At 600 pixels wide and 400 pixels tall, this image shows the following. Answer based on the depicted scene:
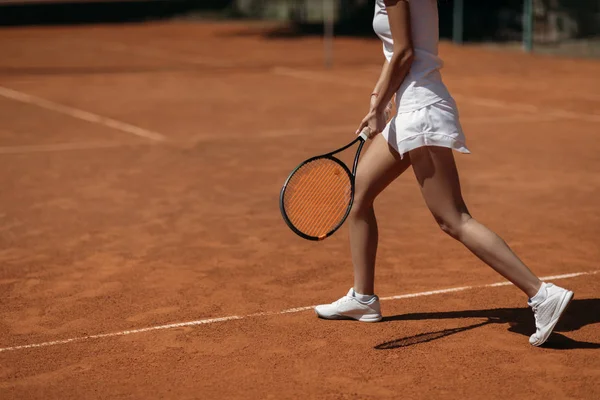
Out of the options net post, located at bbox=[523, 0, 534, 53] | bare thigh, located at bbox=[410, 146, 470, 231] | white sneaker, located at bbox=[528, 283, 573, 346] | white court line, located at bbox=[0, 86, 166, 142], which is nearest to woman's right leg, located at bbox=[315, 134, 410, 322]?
bare thigh, located at bbox=[410, 146, 470, 231]

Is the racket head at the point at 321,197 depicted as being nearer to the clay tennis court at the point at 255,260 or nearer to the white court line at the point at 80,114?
the clay tennis court at the point at 255,260

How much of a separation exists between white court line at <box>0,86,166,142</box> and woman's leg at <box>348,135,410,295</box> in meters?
7.40

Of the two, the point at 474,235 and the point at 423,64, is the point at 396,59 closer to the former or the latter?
the point at 423,64

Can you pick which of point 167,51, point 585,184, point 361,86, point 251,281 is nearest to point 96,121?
point 361,86

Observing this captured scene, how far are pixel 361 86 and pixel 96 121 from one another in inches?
214

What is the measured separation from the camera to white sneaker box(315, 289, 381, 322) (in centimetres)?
570

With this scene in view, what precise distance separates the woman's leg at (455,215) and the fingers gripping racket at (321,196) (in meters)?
0.42

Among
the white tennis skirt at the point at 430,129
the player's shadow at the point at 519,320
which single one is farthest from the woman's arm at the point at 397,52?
the player's shadow at the point at 519,320

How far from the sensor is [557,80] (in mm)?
18828

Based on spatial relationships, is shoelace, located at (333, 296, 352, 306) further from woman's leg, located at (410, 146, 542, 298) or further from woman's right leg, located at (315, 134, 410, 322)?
woman's leg, located at (410, 146, 542, 298)

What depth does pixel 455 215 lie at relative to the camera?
16.9 ft

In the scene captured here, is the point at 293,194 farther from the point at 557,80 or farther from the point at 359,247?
the point at 557,80

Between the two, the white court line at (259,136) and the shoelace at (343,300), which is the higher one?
the shoelace at (343,300)

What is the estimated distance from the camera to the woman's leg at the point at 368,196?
5.32 meters
